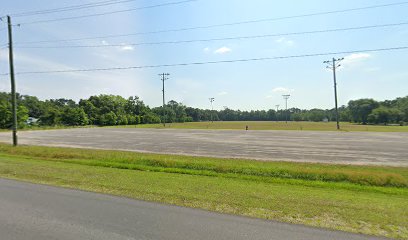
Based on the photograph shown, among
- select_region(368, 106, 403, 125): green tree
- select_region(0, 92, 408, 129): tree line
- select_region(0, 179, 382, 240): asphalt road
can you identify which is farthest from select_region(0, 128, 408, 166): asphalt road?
select_region(368, 106, 403, 125): green tree

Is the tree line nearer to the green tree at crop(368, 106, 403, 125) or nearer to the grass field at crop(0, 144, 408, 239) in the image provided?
the green tree at crop(368, 106, 403, 125)

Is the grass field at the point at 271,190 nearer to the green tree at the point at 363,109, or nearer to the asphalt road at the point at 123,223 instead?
the asphalt road at the point at 123,223

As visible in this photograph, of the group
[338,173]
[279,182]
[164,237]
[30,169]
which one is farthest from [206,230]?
[30,169]

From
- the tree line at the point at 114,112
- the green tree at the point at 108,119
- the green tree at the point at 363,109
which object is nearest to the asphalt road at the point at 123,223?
the tree line at the point at 114,112

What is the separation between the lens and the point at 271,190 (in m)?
8.68

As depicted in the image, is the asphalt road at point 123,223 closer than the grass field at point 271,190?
Yes

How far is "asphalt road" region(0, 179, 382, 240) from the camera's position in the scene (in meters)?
4.85

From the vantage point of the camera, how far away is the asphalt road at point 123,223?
15.9ft

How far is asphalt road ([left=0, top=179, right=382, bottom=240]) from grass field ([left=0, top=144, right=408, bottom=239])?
56 centimetres

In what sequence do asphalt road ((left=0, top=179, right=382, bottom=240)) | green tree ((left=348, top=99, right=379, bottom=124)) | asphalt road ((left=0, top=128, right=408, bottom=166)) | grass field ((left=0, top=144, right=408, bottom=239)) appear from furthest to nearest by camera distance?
green tree ((left=348, top=99, right=379, bottom=124)) → asphalt road ((left=0, top=128, right=408, bottom=166)) → grass field ((left=0, top=144, right=408, bottom=239)) → asphalt road ((left=0, top=179, right=382, bottom=240))

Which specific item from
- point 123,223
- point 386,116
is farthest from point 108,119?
point 386,116

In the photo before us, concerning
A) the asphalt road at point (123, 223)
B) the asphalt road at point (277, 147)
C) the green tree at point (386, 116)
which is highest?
the green tree at point (386, 116)

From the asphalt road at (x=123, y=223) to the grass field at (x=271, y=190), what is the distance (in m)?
0.56

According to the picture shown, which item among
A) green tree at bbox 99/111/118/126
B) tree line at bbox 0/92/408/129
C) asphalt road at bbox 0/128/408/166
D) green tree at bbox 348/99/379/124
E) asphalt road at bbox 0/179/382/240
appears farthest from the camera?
green tree at bbox 348/99/379/124
